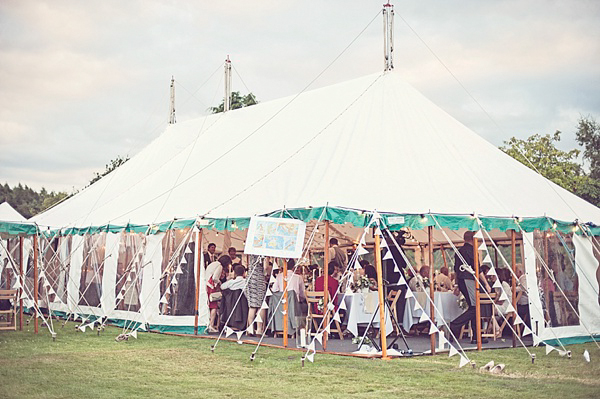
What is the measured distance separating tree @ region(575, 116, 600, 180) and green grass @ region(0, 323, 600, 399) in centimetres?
2788

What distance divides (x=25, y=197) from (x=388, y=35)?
154 feet

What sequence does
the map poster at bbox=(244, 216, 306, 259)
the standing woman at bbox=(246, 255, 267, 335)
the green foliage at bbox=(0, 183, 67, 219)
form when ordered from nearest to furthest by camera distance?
the map poster at bbox=(244, 216, 306, 259)
the standing woman at bbox=(246, 255, 267, 335)
the green foliage at bbox=(0, 183, 67, 219)

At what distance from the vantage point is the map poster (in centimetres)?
1034

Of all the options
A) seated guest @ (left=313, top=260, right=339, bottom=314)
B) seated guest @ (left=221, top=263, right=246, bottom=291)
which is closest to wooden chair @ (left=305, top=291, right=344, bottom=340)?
seated guest @ (left=313, top=260, right=339, bottom=314)

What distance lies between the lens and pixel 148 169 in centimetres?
1708

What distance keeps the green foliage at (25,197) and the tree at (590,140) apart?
105 ft

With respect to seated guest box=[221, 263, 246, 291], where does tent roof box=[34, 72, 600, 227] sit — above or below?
above

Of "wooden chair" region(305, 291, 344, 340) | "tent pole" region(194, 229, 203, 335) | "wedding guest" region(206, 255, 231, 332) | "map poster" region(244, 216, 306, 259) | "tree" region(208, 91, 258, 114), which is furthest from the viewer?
"tree" region(208, 91, 258, 114)

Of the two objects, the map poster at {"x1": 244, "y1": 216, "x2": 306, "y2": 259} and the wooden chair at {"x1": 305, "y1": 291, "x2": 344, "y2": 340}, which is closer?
the map poster at {"x1": 244, "y1": 216, "x2": 306, "y2": 259}

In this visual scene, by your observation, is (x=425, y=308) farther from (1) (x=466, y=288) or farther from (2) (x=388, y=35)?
(2) (x=388, y=35)

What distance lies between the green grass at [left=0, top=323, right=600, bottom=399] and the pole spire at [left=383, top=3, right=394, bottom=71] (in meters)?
5.31

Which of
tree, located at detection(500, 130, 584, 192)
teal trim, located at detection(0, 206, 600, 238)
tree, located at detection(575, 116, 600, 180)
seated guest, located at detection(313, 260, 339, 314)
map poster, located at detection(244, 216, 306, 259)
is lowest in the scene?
seated guest, located at detection(313, 260, 339, 314)

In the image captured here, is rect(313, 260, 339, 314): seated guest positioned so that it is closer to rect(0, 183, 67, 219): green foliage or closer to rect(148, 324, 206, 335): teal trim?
rect(148, 324, 206, 335): teal trim

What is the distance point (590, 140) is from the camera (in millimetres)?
37156
